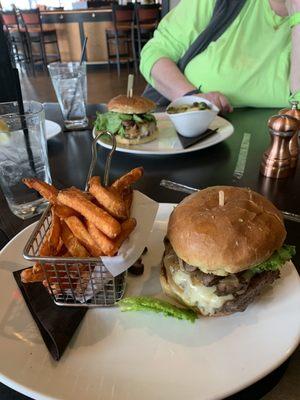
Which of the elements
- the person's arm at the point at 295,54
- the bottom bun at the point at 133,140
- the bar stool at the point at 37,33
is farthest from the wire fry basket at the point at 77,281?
the bar stool at the point at 37,33

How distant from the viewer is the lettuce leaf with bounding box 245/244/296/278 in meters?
0.87

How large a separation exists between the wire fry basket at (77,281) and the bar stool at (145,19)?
9192 millimetres

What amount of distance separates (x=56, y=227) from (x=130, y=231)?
208 millimetres

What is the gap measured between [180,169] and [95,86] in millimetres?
6992

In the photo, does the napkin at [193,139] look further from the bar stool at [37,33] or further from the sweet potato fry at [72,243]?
the bar stool at [37,33]

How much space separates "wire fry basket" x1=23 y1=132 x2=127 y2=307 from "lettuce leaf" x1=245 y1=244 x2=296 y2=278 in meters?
0.38

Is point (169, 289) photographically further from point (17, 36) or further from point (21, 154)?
point (17, 36)

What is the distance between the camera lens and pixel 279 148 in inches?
58.7

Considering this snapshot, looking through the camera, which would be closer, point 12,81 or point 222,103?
point 12,81

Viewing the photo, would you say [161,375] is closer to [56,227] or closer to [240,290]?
[240,290]

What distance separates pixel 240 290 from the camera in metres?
0.87

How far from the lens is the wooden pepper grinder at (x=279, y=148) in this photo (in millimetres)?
1444

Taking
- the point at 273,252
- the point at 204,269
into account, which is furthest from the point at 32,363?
the point at 273,252

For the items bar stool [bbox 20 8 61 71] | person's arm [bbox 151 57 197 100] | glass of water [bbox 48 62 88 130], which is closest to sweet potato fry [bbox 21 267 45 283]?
glass of water [bbox 48 62 88 130]
